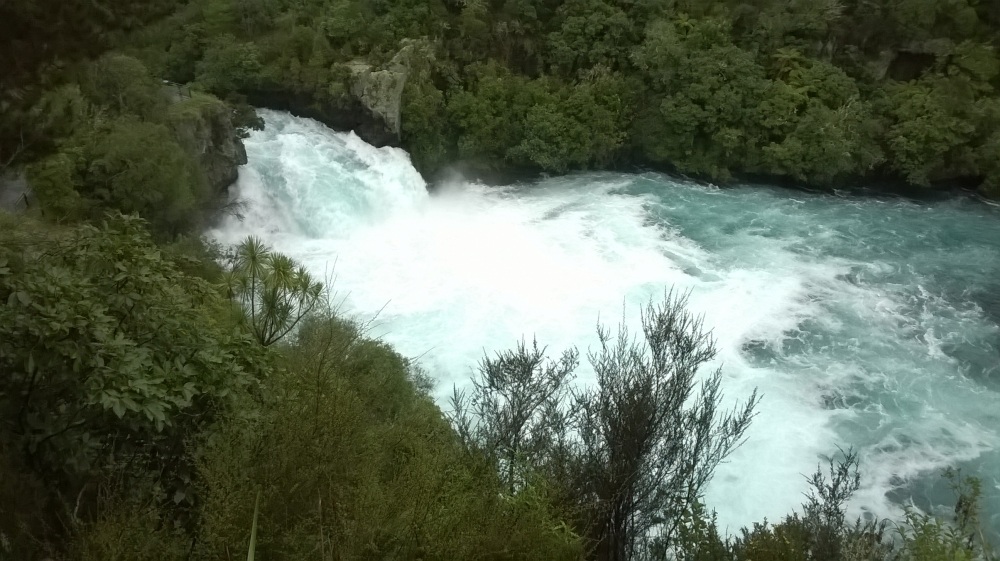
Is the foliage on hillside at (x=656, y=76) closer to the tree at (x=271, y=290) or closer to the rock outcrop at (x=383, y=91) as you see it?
the rock outcrop at (x=383, y=91)

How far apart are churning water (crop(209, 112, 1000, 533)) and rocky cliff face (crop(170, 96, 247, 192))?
71 centimetres

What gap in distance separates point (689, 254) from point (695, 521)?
11053 millimetres

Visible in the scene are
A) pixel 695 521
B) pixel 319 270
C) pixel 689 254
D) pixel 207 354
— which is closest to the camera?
pixel 207 354

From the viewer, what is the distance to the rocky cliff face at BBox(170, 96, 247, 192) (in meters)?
15.5

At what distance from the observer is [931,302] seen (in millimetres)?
16281

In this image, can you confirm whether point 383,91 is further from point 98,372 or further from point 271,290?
point 98,372

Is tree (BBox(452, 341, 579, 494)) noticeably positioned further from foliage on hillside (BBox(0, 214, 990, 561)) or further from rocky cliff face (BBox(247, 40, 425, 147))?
rocky cliff face (BBox(247, 40, 425, 147))

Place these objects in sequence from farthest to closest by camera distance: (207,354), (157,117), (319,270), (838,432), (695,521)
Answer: (319,270) < (157,117) < (838,432) < (695,521) < (207,354)

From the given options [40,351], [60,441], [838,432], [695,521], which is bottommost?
[838,432]

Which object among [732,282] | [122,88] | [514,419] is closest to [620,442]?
[514,419]

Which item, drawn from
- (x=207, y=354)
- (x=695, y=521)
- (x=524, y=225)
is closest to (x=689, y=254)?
(x=524, y=225)

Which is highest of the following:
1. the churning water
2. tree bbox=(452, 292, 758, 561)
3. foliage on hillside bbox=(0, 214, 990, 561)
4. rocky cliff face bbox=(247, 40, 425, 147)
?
foliage on hillside bbox=(0, 214, 990, 561)

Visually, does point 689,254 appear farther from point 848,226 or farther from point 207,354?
point 207,354

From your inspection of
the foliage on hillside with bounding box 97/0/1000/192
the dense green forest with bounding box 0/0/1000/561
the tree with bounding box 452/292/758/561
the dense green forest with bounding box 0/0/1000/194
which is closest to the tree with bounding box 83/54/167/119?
the dense green forest with bounding box 0/0/1000/561
